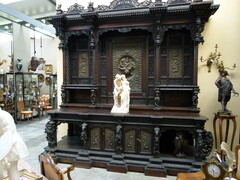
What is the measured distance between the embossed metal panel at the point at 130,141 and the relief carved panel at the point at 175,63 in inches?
58.7

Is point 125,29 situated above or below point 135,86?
above

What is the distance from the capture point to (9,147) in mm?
1033

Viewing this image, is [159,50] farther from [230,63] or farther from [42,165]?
[42,165]

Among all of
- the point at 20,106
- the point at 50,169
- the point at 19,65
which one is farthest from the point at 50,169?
the point at 19,65

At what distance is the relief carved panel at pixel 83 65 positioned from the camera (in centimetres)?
402

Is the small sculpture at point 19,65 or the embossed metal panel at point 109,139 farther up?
the small sculpture at point 19,65

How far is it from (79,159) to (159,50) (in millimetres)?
2669

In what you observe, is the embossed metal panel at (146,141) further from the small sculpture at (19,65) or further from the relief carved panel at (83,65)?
the small sculpture at (19,65)

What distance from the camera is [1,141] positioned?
1.03 metres

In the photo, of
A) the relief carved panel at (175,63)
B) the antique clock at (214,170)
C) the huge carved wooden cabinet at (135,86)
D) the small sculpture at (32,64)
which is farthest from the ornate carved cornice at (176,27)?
the small sculpture at (32,64)

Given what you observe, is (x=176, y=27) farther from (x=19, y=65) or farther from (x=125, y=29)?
(x=19, y=65)

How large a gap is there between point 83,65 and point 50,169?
301 centimetres

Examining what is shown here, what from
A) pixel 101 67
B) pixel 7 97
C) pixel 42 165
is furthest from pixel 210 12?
pixel 7 97

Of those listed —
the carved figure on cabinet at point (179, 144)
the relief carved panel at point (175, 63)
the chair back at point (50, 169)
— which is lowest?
the carved figure on cabinet at point (179, 144)
